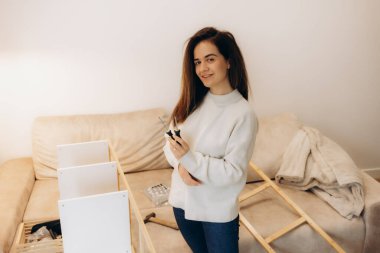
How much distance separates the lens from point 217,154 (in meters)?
1.39

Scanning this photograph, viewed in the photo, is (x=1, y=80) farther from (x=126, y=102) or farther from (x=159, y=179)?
(x=159, y=179)

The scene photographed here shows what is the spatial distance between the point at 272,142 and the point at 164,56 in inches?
35.1

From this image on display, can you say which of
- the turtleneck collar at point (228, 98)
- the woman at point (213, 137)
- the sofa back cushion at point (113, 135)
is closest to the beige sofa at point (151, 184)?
the sofa back cushion at point (113, 135)

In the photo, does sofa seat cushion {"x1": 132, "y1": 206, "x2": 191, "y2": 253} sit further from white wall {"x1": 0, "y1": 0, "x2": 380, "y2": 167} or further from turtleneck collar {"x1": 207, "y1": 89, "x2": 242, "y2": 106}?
white wall {"x1": 0, "y1": 0, "x2": 380, "y2": 167}

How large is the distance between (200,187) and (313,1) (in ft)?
6.35

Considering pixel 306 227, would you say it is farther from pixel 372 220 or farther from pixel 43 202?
pixel 43 202

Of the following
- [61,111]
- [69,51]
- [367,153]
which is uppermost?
[69,51]

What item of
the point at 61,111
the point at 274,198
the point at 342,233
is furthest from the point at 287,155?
the point at 61,111

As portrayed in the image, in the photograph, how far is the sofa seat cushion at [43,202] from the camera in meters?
2.06

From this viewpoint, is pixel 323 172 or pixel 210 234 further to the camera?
pixel 323 172

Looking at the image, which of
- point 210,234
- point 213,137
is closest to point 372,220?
point 210,234

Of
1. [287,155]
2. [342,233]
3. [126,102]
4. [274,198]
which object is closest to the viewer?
[342,233]

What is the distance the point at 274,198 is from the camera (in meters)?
2.28

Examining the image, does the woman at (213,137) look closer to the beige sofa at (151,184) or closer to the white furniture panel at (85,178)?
the white furniture panel at (85,178)
